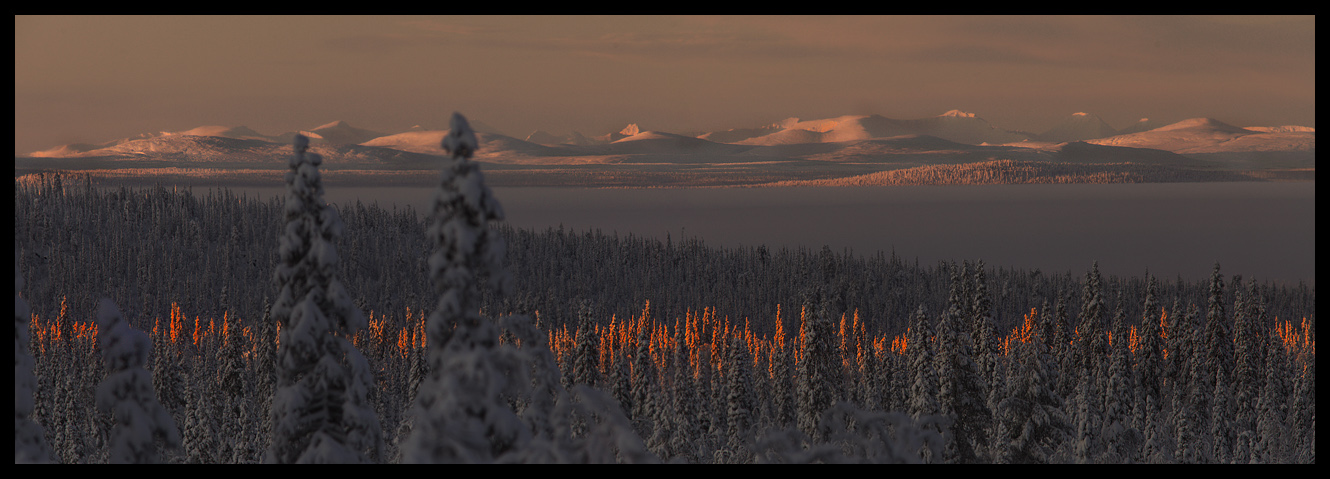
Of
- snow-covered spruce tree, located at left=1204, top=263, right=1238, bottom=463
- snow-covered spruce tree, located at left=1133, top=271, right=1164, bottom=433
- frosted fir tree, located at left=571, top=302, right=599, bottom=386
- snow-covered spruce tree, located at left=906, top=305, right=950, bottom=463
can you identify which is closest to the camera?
snow-covered spruce tree, located at left=906, top=305, right=950, bottom=463

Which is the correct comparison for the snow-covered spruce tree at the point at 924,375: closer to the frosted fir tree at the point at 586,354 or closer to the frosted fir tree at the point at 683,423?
the frosted fir tree at the point at 683,423

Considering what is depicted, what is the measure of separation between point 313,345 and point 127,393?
17.6ft

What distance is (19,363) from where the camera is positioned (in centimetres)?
2302

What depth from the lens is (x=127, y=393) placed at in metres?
23.6

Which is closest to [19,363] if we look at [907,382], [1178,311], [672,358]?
[907,382]

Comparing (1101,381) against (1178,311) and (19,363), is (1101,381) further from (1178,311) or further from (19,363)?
→ (19,363)

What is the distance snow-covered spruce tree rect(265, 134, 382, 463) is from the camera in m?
21.7

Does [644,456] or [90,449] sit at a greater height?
[644,456]

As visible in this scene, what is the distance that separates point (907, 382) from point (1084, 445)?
23578 mm

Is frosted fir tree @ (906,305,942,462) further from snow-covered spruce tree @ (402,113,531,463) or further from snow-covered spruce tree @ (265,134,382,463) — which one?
snow-covered spruce tree @ (402,113,531,463)

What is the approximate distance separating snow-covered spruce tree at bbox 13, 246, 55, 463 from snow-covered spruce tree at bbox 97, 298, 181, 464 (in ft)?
4.77

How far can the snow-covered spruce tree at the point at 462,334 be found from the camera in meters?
16.7

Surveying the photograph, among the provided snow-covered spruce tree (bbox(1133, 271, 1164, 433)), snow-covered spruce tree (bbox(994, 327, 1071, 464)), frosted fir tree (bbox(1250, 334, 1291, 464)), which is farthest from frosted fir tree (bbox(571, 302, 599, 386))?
snow-covered spruce tree (bbox(1133, 271, 1164, 433))

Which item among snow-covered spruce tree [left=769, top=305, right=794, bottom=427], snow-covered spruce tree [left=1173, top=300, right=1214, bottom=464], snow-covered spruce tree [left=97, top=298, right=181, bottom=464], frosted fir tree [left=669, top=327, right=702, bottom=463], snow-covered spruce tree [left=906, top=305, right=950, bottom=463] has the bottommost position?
snow-covered spruce tree [left=769, top=305, right=794, bottom=427]
